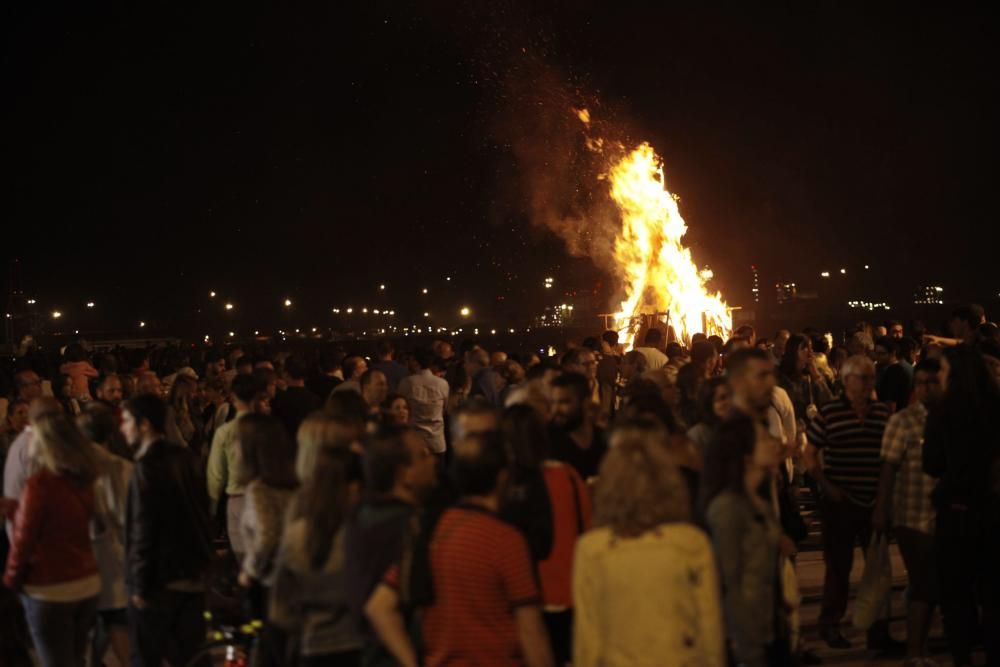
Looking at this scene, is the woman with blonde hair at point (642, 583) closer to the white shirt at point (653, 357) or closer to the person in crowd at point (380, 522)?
the person in crowd at point (380, 522)

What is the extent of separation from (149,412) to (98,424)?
91 cm

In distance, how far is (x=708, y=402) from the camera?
23.2ft

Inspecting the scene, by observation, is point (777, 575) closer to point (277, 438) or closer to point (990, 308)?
point (277, 438)

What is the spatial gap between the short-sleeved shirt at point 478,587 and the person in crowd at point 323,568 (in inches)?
28.9

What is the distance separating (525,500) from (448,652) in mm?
1252

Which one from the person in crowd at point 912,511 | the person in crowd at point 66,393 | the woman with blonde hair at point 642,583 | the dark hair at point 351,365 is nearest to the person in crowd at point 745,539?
the woman with blonde hair at point 642,583

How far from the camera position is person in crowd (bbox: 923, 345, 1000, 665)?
7.14 metres

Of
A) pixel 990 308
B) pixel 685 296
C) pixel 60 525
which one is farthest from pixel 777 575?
pixel 990 308

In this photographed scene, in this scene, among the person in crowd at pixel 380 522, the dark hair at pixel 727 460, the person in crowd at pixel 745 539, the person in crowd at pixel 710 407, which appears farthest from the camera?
the person in crowd at pixel 710 407

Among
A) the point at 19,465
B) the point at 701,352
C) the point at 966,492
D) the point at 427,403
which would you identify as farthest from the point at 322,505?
the point at 427,403

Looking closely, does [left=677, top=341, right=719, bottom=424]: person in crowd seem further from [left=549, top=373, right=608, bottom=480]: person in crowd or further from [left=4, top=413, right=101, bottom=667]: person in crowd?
[left=4, top=413, right=101, bottom=667]: person in crowd

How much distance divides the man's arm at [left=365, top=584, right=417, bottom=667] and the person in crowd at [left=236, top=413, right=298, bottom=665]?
45.9 inches

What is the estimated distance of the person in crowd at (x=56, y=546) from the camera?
6.44 meters

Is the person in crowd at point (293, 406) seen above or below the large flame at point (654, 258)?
below
